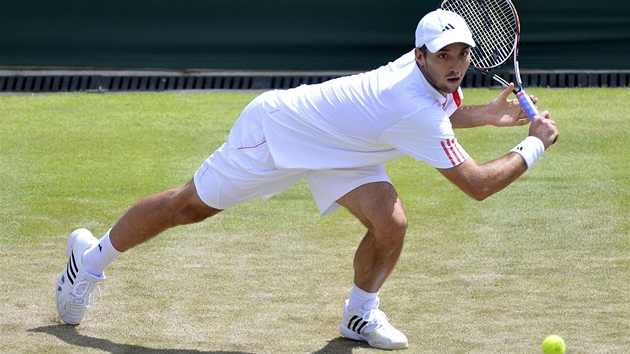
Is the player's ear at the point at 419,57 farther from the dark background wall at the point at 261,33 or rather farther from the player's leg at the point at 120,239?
the dark background wall at the point at 261,33

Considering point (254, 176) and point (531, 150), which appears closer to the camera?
point (531, 150)

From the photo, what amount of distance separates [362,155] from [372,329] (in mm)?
749

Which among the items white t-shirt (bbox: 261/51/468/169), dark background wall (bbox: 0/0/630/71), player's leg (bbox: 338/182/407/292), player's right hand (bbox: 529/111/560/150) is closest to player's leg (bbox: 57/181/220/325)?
white t-shirt (bbox: 261/51/468/169)

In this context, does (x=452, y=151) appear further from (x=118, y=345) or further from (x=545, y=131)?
(x=118, y=345)

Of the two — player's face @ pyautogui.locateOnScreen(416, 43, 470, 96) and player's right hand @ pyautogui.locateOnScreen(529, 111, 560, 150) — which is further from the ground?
player's face @ pyautogui.locateOnScreen(416, 43, 470, 96)

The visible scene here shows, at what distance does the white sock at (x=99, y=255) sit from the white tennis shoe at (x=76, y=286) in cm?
3

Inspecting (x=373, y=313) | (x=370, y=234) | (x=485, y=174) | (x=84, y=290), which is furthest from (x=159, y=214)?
(x=485, y=174)

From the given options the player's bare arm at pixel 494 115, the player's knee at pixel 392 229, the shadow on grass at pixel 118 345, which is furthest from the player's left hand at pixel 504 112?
the shadow on grass at pixel 118 345

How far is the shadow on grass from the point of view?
4.52 m

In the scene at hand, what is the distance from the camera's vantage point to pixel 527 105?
15.4ft

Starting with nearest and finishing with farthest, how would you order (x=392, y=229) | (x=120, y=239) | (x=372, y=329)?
(x=392, y=229), (x=372, y=329), (x=120, y=239)

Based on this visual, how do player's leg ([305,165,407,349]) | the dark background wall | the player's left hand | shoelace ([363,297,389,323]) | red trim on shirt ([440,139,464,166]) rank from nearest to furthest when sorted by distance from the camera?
1. red trim on shirt ([440,139,464,166])
2. player's leg ([305,165,407,349])
3. shoelace ([363,297,389,323])
4. the player's left hand
5. the dark background wall

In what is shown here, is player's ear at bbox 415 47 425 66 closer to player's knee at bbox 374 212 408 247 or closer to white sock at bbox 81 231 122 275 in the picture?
player's knee at bbox 374 212 408 247

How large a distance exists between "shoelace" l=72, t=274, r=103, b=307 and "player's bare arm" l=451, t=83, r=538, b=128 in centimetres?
181
